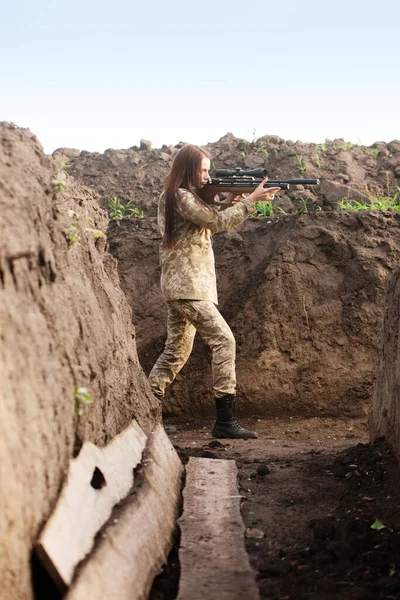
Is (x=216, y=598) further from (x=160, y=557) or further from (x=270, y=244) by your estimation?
(x=270, y=244)

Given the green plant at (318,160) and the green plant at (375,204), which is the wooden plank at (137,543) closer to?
the green plant at (375,204)

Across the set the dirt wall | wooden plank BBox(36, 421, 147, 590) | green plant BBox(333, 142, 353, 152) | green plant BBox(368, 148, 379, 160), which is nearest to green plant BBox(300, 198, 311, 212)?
green plant BBox(333, 142, 353, 152)

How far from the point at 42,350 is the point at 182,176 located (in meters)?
3.59

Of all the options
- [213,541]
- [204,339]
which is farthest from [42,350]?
[204,339]

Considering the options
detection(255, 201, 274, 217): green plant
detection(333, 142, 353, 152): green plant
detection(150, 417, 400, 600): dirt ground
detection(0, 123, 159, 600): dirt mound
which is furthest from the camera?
detection(333, 142, 353, 152): green plant

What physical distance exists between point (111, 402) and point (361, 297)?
448 cm

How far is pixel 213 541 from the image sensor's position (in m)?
3.30

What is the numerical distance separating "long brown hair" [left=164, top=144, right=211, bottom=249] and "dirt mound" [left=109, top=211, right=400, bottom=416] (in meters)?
1.93

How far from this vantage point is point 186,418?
7625 mm

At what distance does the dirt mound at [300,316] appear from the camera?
7.54 metres

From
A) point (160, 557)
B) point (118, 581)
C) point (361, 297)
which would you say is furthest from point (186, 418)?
point (118, 581)

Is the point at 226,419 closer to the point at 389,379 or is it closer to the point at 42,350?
the point at 389,379

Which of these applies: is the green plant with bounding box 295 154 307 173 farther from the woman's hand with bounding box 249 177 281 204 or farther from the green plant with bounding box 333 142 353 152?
the woman's hand with bounding box 249 177 281 204

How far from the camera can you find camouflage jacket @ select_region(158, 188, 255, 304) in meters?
5.91
